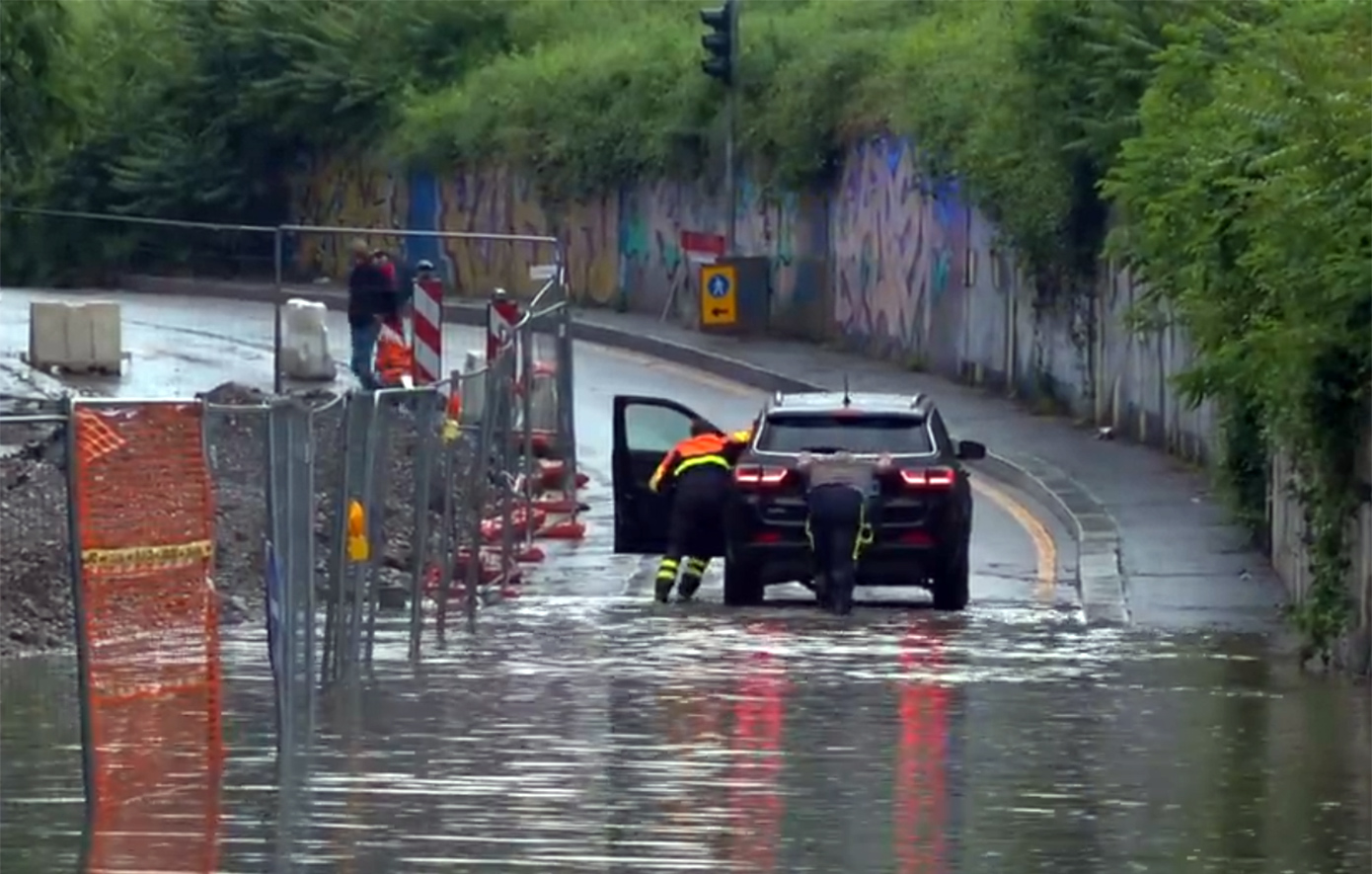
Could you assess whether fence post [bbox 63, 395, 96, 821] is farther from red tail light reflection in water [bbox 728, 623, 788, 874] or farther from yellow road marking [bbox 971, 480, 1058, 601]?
yellow road marking [bbox 971, 480, 1058, 601]

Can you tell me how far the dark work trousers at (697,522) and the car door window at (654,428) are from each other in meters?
1.47

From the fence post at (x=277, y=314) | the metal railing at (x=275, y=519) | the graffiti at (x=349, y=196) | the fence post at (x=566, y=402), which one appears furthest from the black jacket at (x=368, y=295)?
the graffiti at (x=349, y=196)

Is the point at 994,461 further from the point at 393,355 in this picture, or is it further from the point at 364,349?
the point at 364,349

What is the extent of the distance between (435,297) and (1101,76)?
7.90 meters

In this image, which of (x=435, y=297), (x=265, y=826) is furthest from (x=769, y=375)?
(x=265, y=826)

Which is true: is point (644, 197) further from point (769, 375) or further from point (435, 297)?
point (435, 297)

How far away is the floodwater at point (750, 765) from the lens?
10.3 metres

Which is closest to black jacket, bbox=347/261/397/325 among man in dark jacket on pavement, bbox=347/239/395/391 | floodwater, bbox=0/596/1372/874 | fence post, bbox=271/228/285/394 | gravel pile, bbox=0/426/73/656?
man in dark jacket on pavement, bbox=347/239/395/391

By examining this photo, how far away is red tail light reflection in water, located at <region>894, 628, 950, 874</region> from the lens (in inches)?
407

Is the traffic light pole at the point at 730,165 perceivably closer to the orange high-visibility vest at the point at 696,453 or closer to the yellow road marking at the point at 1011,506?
the yellow road marking at the point at 1011,506

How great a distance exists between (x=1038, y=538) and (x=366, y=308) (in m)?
7.80

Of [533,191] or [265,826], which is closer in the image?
[265,826]

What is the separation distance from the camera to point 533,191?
48.2 meters

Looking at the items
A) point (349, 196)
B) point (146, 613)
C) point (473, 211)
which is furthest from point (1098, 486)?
point (349, 196)
